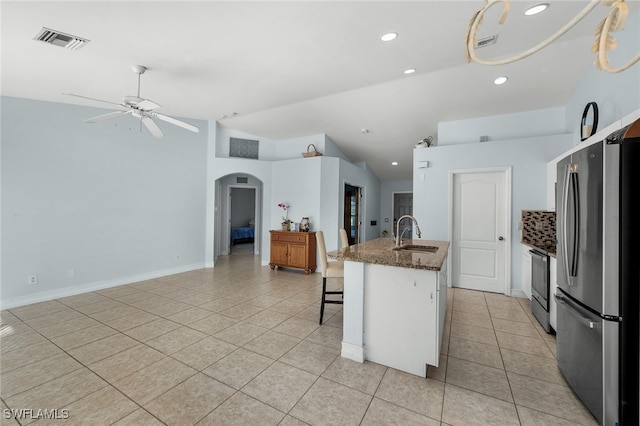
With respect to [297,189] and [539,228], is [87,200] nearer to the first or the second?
[297,189]

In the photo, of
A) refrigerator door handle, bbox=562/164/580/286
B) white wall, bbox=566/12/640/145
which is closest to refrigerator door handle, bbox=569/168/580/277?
refrigerator door handle, bbox=562/164/580/286

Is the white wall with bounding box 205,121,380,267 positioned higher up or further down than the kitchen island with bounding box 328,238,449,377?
higher up

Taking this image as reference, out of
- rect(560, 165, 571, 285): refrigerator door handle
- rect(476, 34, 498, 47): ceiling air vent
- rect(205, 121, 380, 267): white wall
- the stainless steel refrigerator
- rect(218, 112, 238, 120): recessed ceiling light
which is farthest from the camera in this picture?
rect(205, 121, 380, 267): white wall

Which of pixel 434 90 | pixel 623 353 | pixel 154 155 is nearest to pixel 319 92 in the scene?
pixel 434 90

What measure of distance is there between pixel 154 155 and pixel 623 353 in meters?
6.33

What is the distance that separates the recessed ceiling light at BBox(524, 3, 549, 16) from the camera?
2396 mm

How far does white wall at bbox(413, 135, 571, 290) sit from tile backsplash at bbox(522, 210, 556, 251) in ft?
0.66

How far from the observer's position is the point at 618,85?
2707 mm

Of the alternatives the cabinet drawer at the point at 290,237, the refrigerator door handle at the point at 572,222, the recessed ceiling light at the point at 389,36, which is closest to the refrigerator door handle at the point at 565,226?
the refrigerator door handle at the point at 572,222

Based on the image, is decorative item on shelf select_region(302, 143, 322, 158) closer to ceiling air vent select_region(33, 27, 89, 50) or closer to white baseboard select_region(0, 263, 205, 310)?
white baseboard select_region(0, 263, 205, 310)

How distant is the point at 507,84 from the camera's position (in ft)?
13.0

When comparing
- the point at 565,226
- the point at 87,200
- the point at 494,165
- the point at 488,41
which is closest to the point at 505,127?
the point at 494,165

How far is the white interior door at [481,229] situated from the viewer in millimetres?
4438

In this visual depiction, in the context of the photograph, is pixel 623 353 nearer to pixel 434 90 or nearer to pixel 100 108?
pixel 434 90
